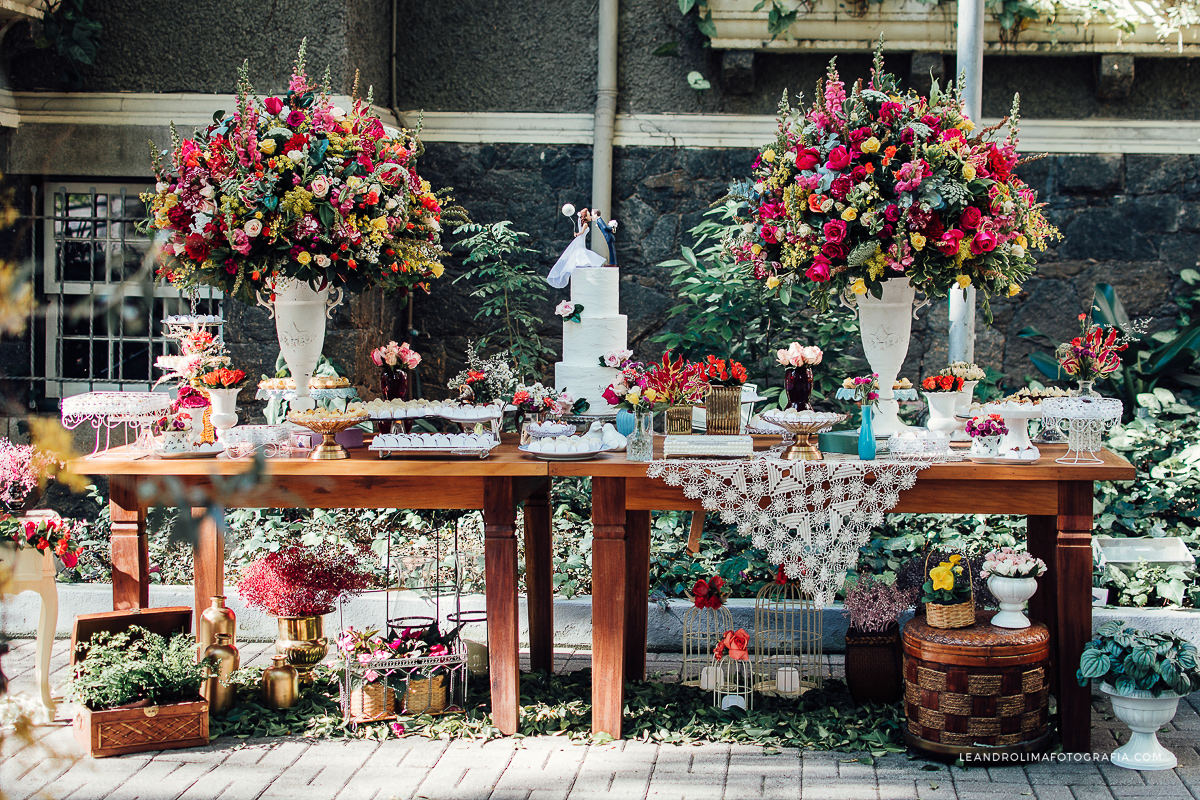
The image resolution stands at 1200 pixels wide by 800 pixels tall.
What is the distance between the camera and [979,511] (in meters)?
4.22

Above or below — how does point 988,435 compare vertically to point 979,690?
above

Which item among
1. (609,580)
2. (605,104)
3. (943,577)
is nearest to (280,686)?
(609,580)

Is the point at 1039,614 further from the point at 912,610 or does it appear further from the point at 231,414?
the point at 231,414

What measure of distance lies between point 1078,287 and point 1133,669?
364 centimetres

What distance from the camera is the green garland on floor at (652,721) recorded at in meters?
4.36

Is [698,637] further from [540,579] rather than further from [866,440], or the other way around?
[866,440]

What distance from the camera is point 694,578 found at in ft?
18.4

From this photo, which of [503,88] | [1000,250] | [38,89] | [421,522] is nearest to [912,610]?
[1000,250]

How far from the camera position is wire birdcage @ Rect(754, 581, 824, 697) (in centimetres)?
474

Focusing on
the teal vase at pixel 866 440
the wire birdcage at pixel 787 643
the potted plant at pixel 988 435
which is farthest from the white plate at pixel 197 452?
the potted plant at pixel 988 435

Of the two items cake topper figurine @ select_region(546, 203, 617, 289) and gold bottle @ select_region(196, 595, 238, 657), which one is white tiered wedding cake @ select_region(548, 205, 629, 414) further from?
gold bottle @ select_region(196, 595, 238, 657)

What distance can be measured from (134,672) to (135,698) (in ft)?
0.37

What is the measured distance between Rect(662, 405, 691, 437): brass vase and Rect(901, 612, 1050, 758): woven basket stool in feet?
3.64

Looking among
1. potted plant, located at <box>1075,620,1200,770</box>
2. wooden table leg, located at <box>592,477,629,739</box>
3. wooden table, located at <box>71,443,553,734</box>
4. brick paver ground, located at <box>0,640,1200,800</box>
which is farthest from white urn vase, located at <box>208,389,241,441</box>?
potted plant, located at <box>1075,620,1200,770</box>
